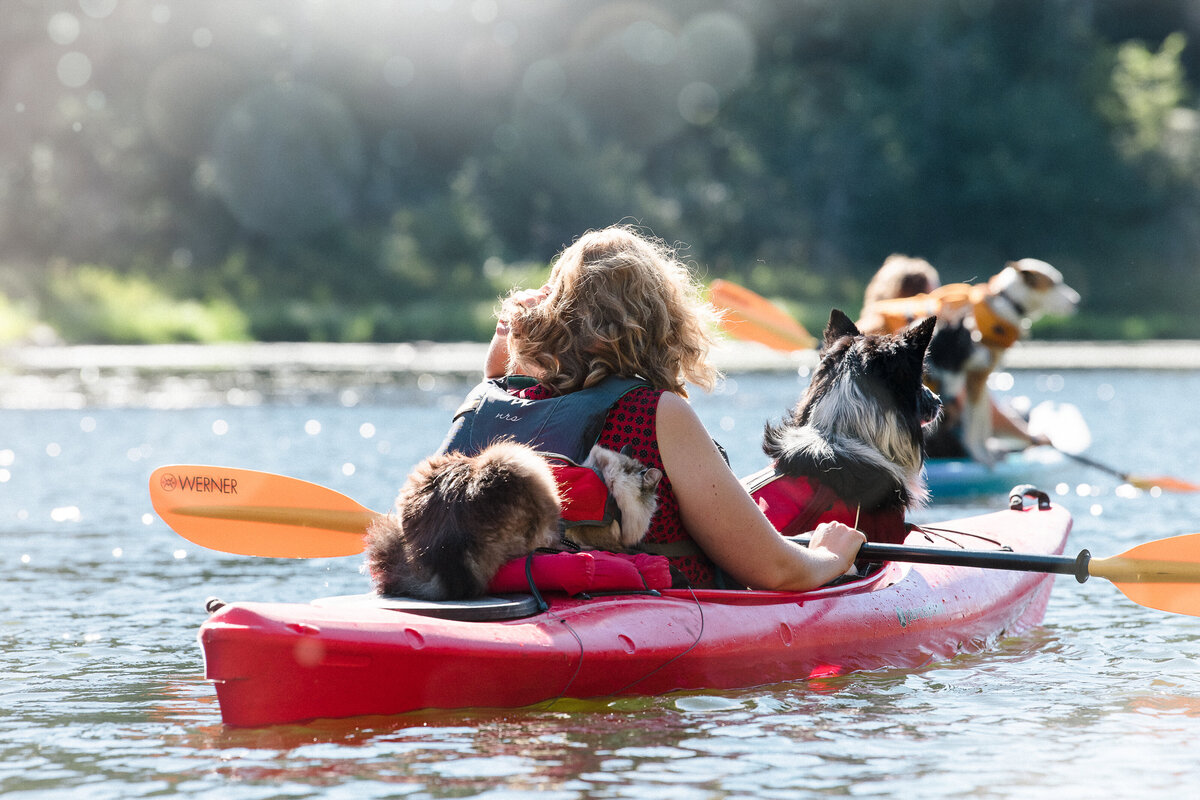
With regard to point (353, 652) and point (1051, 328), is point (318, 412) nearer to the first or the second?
point (353, 652)

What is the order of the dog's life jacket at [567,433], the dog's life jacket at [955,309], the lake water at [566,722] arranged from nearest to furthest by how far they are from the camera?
the lake water at [566,722] → the dog's life jacket at [567,433] → the dog's life jacket at [955,309]

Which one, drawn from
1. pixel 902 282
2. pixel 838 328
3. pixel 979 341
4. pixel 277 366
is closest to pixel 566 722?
pixel 838 328

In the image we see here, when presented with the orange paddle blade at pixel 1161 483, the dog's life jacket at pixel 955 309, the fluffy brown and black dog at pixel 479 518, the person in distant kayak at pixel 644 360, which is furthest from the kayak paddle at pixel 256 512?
the orange paddle blade at pixel 1161 483

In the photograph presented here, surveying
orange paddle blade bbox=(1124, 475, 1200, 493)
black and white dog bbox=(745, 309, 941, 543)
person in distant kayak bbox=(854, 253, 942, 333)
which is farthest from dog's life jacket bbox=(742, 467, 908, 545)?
orange paddle blade bbox=(1124, 475, 1200, 493)

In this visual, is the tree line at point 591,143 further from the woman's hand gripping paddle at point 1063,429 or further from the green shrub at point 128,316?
the woman's hand gripping paddle at point 1063,429

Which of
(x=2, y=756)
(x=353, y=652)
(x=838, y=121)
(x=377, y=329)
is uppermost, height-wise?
(x=838, y=121)

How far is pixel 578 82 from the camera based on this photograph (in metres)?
36.8

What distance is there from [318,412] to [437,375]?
5453 millimetres

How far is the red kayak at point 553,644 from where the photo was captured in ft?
10.6

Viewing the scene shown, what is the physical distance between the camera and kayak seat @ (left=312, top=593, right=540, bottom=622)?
11.3 feet

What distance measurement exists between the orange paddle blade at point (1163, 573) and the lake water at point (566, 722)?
0.78 feet

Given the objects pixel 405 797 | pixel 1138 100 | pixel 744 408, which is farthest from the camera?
pixel 1138 100

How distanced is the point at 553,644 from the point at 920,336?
4.91 feet

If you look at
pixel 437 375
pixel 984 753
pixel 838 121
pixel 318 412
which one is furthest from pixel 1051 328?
pixel 984 753
